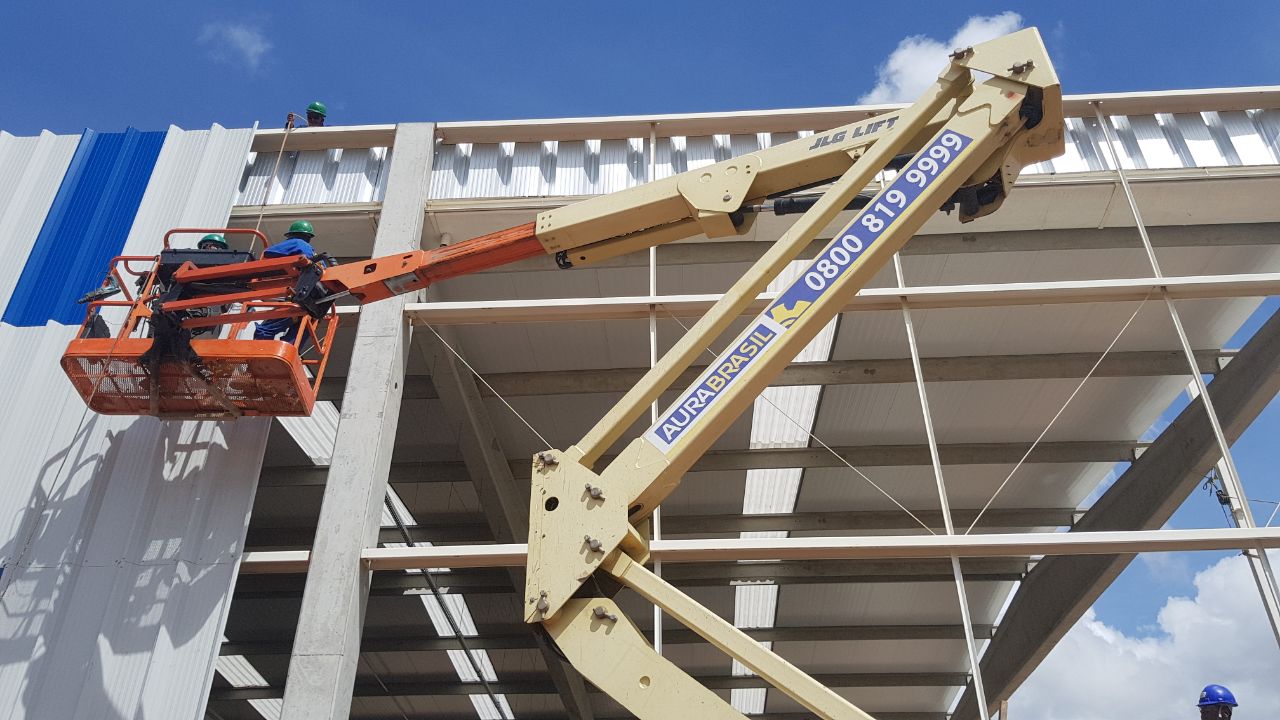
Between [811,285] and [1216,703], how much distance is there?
5569 mm

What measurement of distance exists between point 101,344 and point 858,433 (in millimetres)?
12739

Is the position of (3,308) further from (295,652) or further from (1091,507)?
(1091,507)

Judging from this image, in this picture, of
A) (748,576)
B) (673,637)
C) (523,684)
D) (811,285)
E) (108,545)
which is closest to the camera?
(811,285)

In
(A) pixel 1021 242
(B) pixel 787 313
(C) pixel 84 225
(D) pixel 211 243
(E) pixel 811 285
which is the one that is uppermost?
(A) pixel 1021 242

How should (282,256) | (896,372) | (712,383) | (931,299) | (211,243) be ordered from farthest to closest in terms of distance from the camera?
(896,372) → (931,299) → (211,243) → (282,256) → (712,383)

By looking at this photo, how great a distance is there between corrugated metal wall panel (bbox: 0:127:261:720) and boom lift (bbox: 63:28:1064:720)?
916 mm

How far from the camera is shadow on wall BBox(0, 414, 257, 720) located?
10.5 m

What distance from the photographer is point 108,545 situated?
11.4 meters

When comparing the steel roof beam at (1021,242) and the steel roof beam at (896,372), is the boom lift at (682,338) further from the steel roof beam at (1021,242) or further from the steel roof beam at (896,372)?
the steel roof beam at (896,372)

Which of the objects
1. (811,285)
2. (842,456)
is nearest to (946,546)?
(811,285)

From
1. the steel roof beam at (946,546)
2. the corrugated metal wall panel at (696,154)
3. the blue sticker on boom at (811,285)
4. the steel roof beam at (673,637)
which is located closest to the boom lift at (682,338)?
the blue sticker on boom at (811,285)

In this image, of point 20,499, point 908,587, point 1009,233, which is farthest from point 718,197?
point 908,587

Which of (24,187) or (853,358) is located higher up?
(24,187)

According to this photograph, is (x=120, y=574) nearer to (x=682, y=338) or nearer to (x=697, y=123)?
(x=682, y=338)
